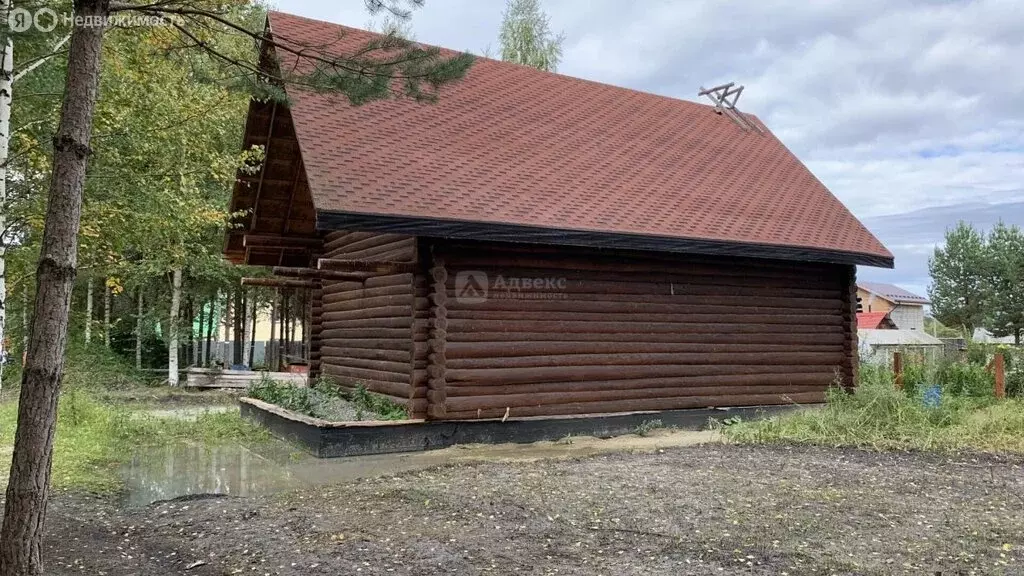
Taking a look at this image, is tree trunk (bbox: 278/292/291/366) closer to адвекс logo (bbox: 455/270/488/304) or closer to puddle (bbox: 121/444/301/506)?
puddle (bbox: 121/444/301/506)

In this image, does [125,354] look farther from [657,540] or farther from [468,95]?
[657,540]

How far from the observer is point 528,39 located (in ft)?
82.2

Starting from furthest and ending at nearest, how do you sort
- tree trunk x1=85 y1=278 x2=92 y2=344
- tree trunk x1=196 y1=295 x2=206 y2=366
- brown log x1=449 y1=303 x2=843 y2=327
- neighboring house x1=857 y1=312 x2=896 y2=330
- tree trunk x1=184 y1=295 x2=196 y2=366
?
neighboring house x1=857 y1=312 x2=896 y2=330 < tree trunk x1=196 y1=295 x2=206 y2=366 < tree trunk x1=184 y1=295 x2=196 y2=366 < tree trunk x1=85 y1=278 x2=92 y2=344 < brown log x1=449 y1=303 x2=843 y2=327

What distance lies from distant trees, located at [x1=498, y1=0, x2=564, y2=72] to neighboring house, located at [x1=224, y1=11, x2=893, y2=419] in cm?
1208

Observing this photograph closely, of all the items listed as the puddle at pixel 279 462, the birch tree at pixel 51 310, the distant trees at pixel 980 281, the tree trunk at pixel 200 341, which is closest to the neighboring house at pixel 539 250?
the puddle at pixel 279 462

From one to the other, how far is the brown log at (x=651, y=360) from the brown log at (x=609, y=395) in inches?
13.8

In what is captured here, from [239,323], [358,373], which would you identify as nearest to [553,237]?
[358,373]

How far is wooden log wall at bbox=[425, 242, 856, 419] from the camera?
8.98 meters

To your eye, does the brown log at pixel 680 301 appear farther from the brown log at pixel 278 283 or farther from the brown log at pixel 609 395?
the brown log at pixel 278 283

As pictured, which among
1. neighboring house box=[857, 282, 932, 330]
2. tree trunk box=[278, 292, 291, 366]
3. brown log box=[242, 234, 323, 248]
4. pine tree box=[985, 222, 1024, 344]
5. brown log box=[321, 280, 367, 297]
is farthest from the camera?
neighboring house box=[857, 282, 932, 330]

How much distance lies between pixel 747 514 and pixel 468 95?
26.2 feet

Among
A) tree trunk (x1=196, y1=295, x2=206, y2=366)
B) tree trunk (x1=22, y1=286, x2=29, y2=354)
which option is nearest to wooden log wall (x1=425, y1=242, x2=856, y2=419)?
tree trunk (x1=22, y1=286, x2=29, y2=354)

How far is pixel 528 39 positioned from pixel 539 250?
686 inches

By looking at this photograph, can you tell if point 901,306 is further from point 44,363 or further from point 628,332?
point 44,363
